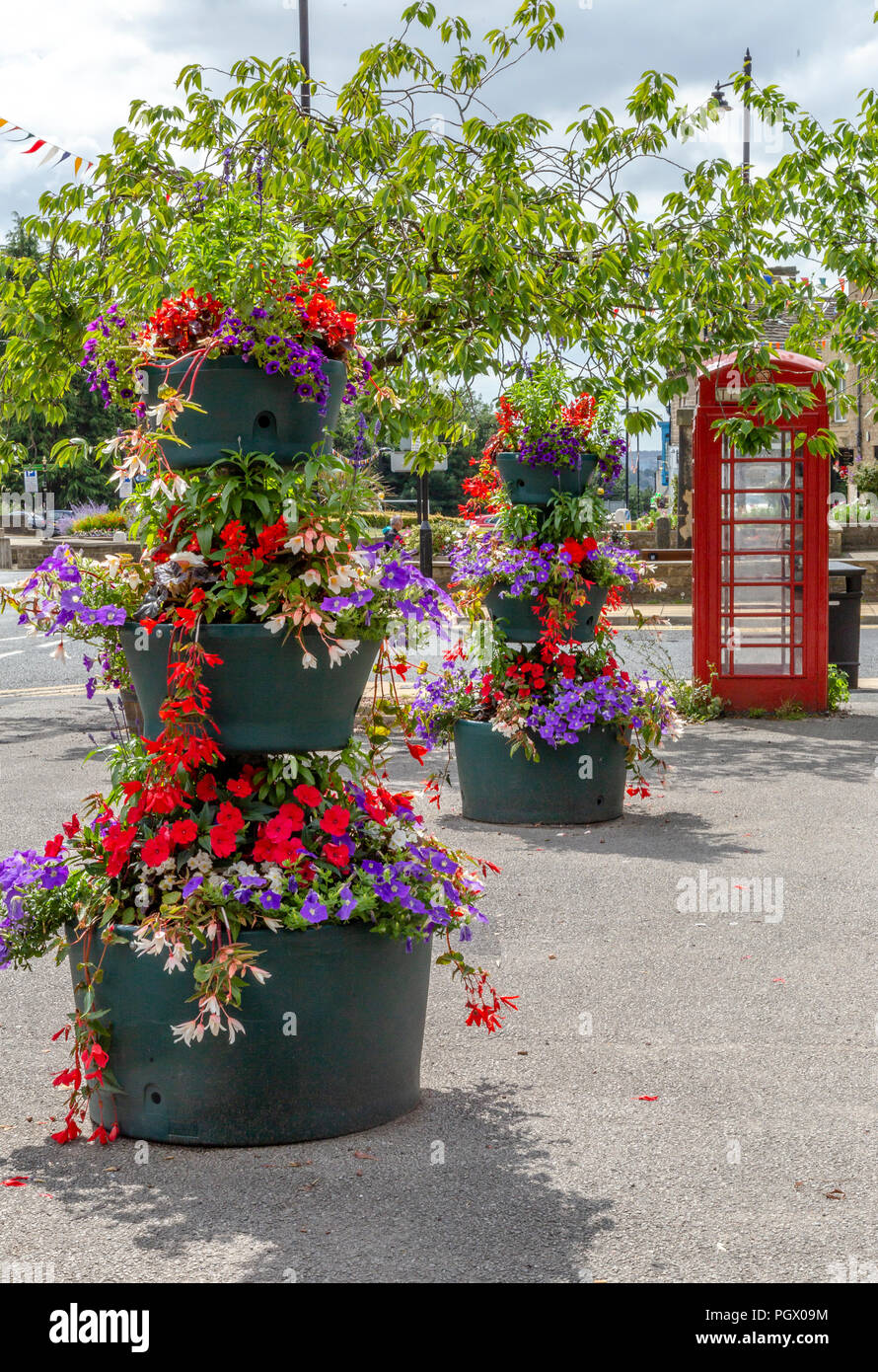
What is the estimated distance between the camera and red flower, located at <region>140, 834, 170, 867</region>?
11.8 ft

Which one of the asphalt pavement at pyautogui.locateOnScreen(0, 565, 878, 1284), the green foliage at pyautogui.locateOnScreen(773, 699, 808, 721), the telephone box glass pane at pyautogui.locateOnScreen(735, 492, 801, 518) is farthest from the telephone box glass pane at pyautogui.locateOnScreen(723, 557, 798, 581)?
the asphalt pavement at pyautogui.locateOnScreen(0, 565, 878, 1284)

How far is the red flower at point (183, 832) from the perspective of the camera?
359cm

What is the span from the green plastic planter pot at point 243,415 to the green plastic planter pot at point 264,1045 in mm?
1254

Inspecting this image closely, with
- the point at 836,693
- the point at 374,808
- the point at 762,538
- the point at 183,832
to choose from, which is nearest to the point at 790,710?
the point at 836,693

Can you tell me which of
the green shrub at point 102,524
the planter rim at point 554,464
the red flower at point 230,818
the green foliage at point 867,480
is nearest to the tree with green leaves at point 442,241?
the planter rim at point 554,464

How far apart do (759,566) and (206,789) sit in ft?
28.6

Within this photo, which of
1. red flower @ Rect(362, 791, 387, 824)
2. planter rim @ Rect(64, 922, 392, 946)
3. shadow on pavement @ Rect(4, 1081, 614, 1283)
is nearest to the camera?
shadow on pavement @ Rect(4, 1081, 614, 1283)

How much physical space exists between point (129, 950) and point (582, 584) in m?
4.68

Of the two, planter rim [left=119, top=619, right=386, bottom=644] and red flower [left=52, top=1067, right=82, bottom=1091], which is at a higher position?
planter rim [left=119, top=619, right=386, bottom=644]

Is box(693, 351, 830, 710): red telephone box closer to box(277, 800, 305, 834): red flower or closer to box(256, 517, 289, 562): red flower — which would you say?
box(256, 517, 289, 562): red flower

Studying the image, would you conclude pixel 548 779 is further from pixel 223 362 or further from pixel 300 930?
pixel 223 362

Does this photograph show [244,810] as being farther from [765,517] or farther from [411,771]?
[765,517]

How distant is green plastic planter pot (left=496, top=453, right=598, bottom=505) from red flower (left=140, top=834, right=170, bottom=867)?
15.3 ft

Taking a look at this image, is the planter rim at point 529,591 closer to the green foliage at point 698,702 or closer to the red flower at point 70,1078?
the green foliage at point 698,702
